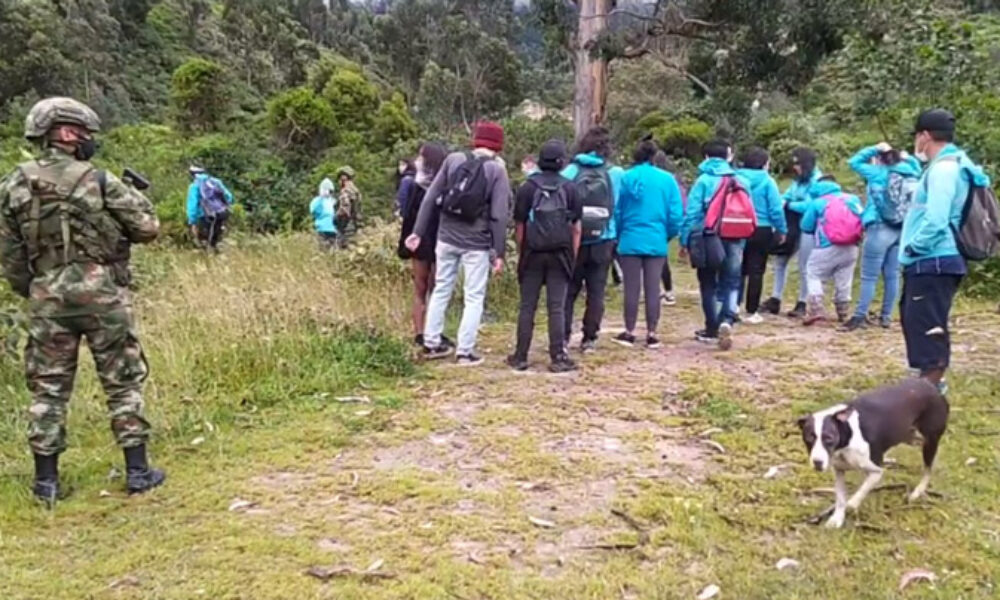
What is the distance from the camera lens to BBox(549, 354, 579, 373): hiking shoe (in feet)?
20.9

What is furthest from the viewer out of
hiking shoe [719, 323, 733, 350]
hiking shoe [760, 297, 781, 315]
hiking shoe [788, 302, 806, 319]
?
hiking shoe [760, 297, 781, 315]

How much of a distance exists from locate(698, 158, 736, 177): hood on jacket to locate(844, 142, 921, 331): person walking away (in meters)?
1.21

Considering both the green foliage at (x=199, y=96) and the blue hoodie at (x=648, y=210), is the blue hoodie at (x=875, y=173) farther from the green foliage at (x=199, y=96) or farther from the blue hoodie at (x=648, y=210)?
the green foliage at (x=199, y=96)

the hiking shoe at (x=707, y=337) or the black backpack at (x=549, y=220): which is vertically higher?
the black backpack at (x=549, y=220)

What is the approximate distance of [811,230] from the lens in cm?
802

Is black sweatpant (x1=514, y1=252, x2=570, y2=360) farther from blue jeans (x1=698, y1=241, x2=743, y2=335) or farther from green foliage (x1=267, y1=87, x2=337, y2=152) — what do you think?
green foliage (x1=267, y1=87, x2=337, y2=152)

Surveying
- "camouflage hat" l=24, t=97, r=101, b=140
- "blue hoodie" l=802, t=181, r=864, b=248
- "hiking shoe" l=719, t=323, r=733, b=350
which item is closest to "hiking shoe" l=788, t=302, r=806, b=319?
"blue hoodie" l=802, t=181, r=864, b=248

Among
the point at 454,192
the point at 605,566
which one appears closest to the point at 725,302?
the point at 454,192

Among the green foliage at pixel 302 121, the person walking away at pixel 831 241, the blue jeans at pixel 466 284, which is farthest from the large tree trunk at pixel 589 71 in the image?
the green foliage at pixel 302 121

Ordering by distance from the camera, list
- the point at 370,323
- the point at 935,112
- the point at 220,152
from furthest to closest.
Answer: the point at 220,152 → the point at 370,323 → the point at 935,112

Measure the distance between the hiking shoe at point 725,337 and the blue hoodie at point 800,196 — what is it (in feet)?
5.50

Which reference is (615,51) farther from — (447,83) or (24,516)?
(447,83)

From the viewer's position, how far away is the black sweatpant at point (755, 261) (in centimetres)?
793

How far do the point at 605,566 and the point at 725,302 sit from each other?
4209mm
